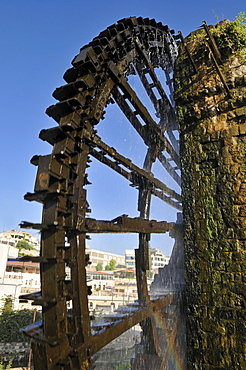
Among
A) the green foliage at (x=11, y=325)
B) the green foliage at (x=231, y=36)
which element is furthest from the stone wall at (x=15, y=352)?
the green foliage at (x=231, y=36)

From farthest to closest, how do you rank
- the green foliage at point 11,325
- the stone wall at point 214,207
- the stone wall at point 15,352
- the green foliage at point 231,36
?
the green foliage at point 11,325, the stone wall at point 15,352, the green foliage at point 231,36, the stone wall at point 214,207

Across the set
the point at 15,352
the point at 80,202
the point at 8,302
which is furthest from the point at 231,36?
the point at 8,302

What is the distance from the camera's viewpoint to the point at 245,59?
411cm

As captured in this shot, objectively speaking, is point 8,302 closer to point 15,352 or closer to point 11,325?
point 11,325

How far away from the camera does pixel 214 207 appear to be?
153 inches

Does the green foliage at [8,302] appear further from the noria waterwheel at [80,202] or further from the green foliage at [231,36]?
the green foliage at [231,36]

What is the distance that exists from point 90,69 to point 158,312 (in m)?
3.72

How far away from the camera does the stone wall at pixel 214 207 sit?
3486 millimetres

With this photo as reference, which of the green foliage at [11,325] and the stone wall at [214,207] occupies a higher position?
the stone wall at [214,207]

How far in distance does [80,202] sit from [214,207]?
1.96 m

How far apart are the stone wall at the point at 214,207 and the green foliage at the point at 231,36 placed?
0.33 ft

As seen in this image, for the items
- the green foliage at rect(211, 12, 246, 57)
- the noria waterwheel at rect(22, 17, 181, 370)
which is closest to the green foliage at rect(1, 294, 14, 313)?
the noria waterwheel at rect(22, 17, 181, 370)

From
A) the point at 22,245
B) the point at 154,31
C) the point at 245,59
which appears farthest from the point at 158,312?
the point at 22,245

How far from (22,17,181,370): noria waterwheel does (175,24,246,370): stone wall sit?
26.2 inches
